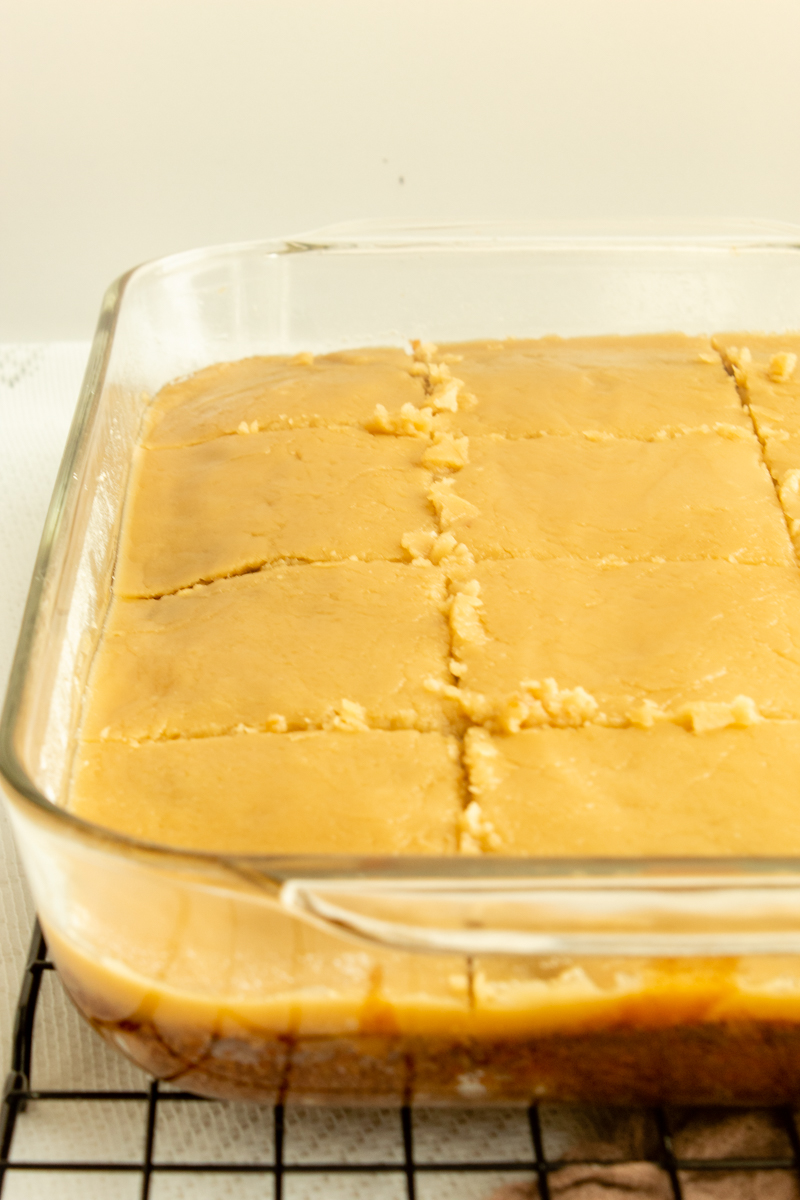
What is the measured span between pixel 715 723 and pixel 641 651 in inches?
6.0

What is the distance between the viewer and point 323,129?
279 cm

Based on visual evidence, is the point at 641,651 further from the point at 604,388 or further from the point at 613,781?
the point at 604,388

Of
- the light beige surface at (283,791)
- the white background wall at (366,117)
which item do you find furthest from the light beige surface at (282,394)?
the white background wall at (366,117)

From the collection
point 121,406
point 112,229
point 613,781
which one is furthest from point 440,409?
point 112,229

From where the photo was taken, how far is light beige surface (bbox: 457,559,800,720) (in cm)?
149

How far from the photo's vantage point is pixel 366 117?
9.09ft

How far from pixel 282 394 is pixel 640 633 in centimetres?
82

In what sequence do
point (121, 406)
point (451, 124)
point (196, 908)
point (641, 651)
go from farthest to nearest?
point (451, 124)
point (121, 406)
point (641, 651)
point (196, 908)

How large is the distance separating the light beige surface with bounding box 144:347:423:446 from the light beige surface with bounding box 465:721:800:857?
0.78 meters

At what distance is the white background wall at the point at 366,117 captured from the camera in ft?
8.63

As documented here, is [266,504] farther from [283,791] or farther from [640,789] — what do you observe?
[640,789]

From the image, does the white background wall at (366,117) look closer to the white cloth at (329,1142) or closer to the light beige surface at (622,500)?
the light beige surface at (622,500)

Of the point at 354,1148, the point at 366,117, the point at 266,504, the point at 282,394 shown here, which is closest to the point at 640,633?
the point at 266,504

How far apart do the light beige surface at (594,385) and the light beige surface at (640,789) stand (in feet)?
2.24
